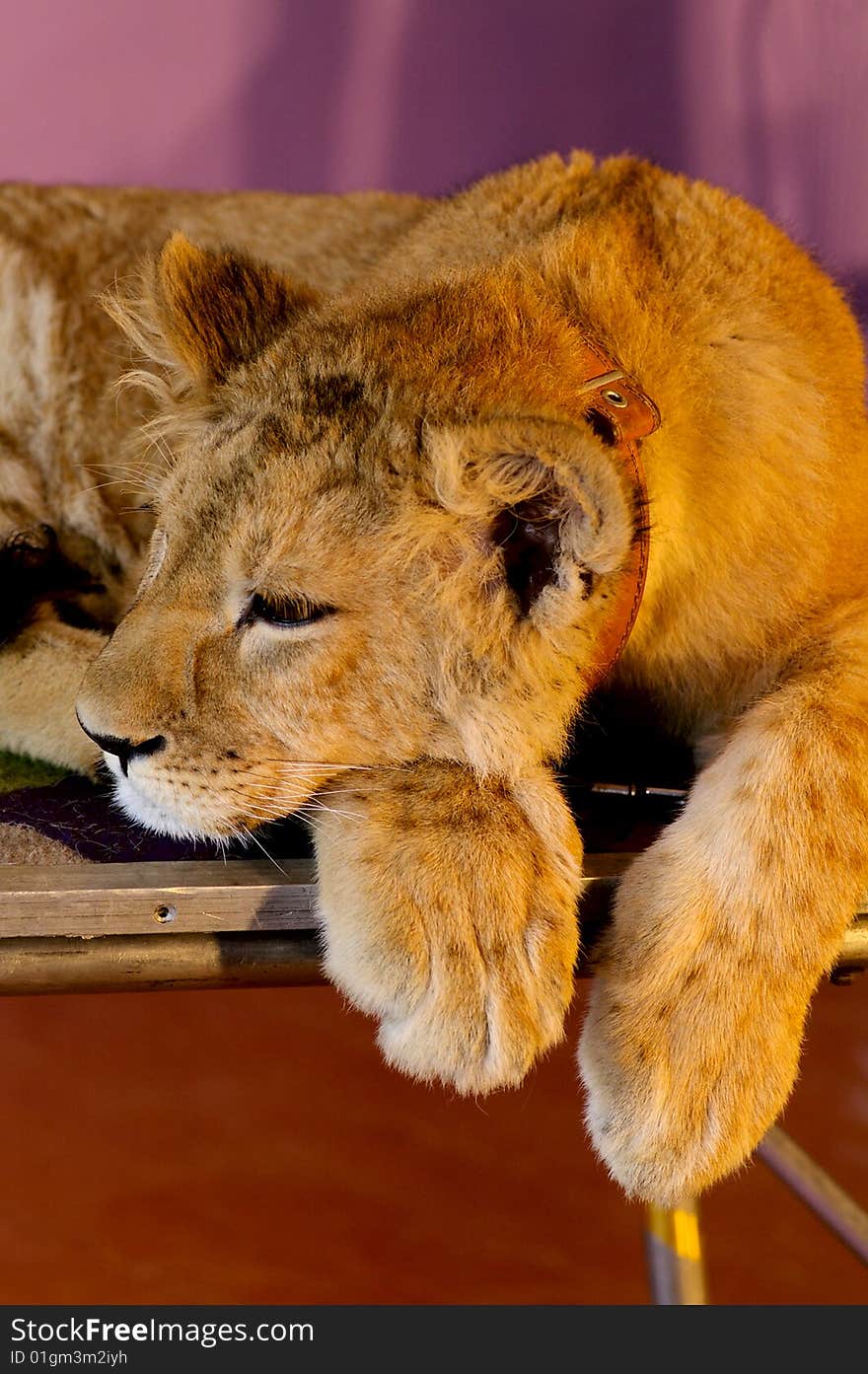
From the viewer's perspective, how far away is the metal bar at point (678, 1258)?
1.06 metres

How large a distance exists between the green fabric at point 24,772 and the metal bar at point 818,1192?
717 mm

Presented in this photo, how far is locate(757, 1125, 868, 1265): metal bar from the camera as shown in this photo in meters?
1.15

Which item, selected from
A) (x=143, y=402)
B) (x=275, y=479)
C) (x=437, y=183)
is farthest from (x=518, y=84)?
(x=275, y=479)

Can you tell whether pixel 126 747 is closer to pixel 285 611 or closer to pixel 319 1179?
pixel 285 611

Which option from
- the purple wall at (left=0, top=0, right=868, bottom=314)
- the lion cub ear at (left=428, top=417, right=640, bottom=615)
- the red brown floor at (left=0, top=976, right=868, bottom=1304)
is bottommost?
the red brown floor at (left=0, top=976, right=868, bottom=1304)

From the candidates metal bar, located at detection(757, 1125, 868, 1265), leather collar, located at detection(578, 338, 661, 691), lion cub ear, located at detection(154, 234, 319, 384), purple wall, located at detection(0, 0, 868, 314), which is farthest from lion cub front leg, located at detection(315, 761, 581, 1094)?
purple wall, located at detection(0, 0, 868, 314)

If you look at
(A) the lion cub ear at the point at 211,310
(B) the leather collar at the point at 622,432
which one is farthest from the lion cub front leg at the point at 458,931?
(A) the lion cub ear at the point at 211,310

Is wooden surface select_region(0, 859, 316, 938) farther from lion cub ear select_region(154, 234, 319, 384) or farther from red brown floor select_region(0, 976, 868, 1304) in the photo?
red brown floor select_region(0, 976, 868, 1304)

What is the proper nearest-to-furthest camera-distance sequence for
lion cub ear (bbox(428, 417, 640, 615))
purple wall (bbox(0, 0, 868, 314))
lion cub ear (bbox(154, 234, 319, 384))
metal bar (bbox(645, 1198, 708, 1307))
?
lion cub ear (bbox(428, 417, 640, 615)), lion cub ear (bbox(154, 234, 319, 384)), metal bar (bbox(645, 1198, 708, 1307)), purple wall (bbox(0, 0, 868, 314))

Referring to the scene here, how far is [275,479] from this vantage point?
31.2 inches

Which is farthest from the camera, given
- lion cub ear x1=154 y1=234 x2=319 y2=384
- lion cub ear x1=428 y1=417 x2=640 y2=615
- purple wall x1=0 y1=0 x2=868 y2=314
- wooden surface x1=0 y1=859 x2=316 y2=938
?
purple wall x1=0 y1=0 x2=868 y2=314

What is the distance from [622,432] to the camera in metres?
0.77

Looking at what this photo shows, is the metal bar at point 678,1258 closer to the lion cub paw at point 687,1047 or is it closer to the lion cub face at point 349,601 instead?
the lion cub paw at point 687,1047

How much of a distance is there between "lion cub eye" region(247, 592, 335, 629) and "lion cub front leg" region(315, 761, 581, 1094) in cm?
13
